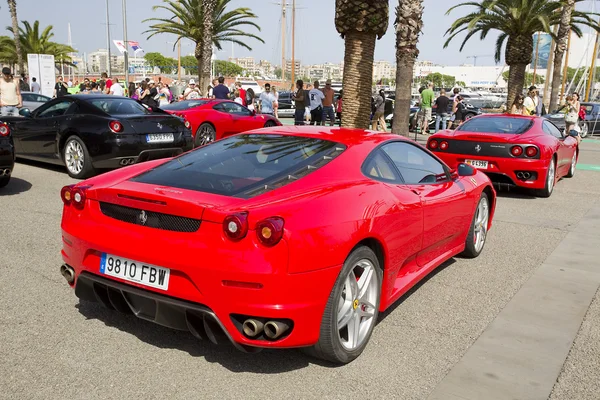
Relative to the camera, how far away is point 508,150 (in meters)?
9.06

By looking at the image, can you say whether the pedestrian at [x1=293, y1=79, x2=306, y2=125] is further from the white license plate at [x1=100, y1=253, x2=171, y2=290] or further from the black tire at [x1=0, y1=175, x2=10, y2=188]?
the white license plate at [x1=100, y1=253, x2=171, y2=290]

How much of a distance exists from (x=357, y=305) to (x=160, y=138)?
708 cm

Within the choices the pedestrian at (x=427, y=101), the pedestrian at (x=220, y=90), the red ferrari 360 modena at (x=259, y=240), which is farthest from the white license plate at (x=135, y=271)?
the pedestrian at (x=427, y=101)

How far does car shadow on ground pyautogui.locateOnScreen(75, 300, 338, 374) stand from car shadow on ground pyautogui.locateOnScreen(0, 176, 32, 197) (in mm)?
5193

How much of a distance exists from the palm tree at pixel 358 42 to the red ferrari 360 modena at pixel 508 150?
2.90m

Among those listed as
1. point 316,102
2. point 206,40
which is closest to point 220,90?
point 316,102

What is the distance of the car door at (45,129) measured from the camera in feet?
32.2

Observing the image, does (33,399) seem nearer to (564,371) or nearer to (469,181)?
(564,371)

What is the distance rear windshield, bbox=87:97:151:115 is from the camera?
965 centimetres

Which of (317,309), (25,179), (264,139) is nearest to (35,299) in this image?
(264,139)

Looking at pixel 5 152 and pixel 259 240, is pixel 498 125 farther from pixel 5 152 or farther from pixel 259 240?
pixel 259 240

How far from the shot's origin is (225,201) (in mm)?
3139

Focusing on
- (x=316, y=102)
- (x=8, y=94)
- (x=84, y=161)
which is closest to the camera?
(x=84, y=161)

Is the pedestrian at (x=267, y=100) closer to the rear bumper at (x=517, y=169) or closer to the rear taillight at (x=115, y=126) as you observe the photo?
the rear taillight at (x=115, y=126)
